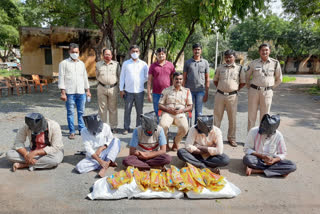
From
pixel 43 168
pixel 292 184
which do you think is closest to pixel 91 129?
pixel 43 168

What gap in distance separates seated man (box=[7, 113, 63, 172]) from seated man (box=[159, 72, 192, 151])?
205 centimetres

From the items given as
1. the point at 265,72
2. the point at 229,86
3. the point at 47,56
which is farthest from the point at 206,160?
the point at 47,56

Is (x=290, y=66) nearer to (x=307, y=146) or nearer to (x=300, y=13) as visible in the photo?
(x=300, y=13)

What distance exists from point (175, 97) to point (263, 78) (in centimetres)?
195

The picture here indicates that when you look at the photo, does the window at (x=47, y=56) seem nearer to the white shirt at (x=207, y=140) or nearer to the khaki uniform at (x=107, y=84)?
the khaki uniform at (x=107, y=84)

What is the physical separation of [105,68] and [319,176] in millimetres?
4819

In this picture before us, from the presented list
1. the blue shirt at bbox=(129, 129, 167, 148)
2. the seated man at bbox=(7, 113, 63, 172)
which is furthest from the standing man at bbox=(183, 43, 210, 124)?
the seated man at bbox=(7, 113, 63, 172)

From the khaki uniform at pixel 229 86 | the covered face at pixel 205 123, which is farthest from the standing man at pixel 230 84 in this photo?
the covered face at pixel 205 123

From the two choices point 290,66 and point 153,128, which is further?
point 290,66

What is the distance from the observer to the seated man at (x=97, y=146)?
4.42 meters

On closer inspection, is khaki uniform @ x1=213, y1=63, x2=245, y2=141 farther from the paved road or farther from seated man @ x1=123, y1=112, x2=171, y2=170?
seated man @ x1=123, y1=112, x2=171, y2=170

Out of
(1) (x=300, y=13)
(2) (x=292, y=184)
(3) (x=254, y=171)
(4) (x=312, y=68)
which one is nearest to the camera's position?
(2) (x=292, y=184)

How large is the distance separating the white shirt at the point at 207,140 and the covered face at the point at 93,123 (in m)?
1.55

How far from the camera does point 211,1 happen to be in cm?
692
